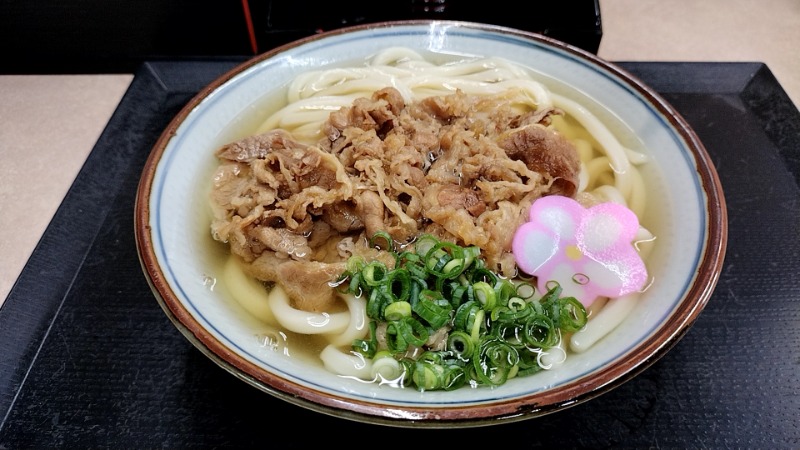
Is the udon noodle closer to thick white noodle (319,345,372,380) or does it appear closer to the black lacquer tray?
thick white noodle (319,345,372,380)

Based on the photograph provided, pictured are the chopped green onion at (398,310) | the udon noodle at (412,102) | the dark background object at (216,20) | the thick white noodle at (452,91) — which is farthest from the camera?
the dark background object at (216,20)

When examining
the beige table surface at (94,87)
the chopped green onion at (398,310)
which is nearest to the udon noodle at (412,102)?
the chopped green onion at (398,310)

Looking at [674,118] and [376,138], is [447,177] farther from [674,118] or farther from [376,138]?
[674,118]

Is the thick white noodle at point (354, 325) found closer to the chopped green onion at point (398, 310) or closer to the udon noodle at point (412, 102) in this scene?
the udon noodle at point (412, 102)

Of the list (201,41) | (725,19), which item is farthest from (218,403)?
(725,19)

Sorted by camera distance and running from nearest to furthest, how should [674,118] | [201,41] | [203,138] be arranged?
[674,118], [203,138], [201,41]

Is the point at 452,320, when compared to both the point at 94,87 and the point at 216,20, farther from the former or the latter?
the point at 94,87
